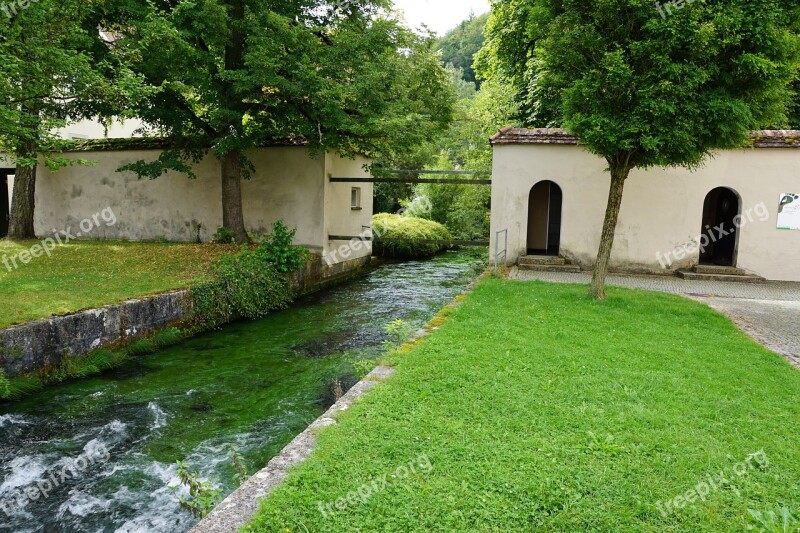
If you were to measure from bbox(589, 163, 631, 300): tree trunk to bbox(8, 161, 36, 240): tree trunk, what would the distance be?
16220mm

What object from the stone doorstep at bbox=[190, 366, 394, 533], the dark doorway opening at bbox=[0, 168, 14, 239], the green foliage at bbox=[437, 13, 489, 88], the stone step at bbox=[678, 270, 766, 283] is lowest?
the stone doorstep at bbox=[190, 366, 394, 533]

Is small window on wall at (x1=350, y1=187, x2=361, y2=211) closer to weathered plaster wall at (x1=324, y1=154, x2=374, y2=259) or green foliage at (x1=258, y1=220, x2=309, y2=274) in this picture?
weathered plaster wall at (x1=324, y1=154, x2=374, y2=259)

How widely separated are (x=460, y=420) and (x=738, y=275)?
38.0 feet

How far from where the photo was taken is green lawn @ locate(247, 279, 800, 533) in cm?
312

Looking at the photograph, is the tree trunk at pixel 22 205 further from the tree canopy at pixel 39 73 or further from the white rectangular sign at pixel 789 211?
the white rectangular sign at pixel 789 211

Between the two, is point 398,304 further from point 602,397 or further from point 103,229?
point 103,229

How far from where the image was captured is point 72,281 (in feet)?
31.2

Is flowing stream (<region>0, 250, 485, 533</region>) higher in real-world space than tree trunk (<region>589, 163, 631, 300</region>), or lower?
lower

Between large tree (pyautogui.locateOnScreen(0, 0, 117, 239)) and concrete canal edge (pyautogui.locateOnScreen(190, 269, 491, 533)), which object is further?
large tree (pyautogui.locateOnScreen(0, 0, 117, 239))

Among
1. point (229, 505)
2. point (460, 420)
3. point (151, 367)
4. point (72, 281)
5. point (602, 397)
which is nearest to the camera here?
point (229, 505)

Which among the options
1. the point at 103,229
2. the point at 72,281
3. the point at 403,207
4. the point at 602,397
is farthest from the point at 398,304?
the point at 403,207

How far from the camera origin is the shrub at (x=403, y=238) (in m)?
21.4

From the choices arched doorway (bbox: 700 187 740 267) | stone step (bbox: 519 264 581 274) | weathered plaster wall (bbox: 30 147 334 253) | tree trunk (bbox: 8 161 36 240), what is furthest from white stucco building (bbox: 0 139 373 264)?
arched doorway (bbox: 700 187 740 267)

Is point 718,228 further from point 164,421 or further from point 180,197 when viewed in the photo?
point 180,197
